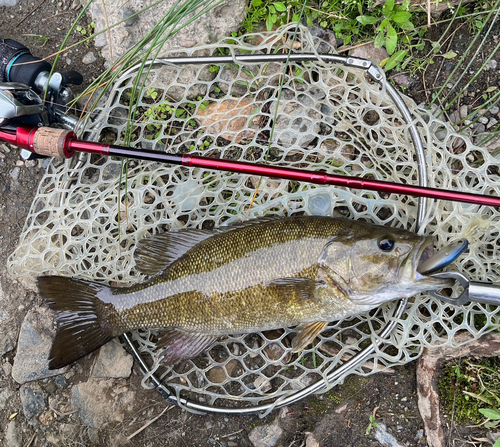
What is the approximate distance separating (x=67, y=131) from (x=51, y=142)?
0.37 feet

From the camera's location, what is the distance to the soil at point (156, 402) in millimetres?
2758

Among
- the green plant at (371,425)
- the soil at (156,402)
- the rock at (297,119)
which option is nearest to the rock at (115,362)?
the soil at (156,402)

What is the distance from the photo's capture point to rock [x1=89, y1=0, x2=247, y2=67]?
2910 millimetres

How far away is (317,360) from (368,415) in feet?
1.58

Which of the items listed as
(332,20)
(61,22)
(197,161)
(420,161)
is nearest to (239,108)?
(197,161)

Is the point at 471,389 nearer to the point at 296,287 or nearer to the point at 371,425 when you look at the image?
the point at 371,425

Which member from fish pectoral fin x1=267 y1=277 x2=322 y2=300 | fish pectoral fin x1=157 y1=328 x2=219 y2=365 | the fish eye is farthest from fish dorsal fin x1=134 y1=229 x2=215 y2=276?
the fish eye

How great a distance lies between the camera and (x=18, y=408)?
3.04 metres

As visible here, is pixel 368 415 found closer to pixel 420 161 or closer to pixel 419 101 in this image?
pixel 420 161

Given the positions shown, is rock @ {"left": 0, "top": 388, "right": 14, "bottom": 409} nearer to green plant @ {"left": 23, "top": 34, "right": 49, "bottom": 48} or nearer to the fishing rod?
the fishing rod

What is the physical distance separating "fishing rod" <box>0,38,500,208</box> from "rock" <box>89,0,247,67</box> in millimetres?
318

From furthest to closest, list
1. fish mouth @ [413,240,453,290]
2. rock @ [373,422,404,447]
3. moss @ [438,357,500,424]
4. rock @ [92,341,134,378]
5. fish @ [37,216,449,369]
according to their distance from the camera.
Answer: rock @ [92,341,134,378] < rock @ [373,422,404,447] < moss @ [438,357,500,424] < fish @ [37,216,449,369] < fish mouth @ [413,240,453,290]

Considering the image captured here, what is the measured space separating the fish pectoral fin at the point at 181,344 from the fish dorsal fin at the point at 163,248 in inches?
16.6

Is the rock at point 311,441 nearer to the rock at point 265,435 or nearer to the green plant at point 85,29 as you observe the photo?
the rock at point 265,435
